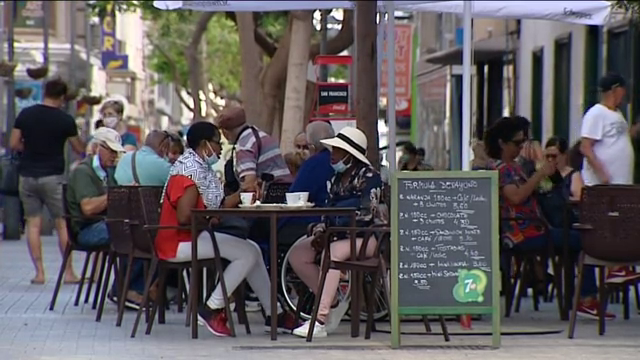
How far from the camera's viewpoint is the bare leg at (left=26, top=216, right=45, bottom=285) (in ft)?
49.5

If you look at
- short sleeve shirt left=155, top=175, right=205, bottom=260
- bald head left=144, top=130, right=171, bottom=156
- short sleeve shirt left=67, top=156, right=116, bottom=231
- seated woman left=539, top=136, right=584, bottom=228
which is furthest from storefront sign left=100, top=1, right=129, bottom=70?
short sleeve shirt left=155, top=175, right=205, bottom=260

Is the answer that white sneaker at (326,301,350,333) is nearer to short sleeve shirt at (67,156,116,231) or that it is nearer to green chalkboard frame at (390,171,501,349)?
green chalkboard frame at (390,171,501,349)

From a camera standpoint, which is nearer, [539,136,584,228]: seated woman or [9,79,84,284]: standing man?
[539,136,584,228]: seated woman

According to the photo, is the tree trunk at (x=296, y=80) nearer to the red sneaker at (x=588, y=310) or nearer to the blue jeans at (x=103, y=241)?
the blue jeans at (x=103, y=241)

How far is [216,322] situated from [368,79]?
2.60 meters

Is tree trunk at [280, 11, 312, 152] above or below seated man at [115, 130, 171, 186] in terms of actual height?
above

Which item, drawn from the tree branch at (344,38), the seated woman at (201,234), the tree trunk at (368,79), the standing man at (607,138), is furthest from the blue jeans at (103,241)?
the tree branch at (344,38)

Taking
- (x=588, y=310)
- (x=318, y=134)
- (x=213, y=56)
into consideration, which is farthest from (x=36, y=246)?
(x=213, y=56)

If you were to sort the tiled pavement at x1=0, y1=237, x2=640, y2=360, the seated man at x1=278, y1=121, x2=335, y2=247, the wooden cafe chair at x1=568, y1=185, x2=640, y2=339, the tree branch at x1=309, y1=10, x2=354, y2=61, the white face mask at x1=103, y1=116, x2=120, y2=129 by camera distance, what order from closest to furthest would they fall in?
the tiled pavement at x1=0, y1=237, x2=640, y2=360 < the wooden cafe chair at x1=568, y1=185, x2=640, y2=339 < the seated man at x1=278, y1=121, x2=335, y2=247 < the white face mask at x1=103, y1=116, x2=120, y2=129 < the tree branch at x1=309, y1=10, x2=354, y2=61

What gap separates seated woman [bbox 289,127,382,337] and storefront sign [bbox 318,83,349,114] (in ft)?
27.1

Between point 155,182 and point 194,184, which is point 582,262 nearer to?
point 194,184

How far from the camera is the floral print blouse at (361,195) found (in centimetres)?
1081

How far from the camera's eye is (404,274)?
9.95 meters

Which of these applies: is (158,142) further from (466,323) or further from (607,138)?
(607,138)
